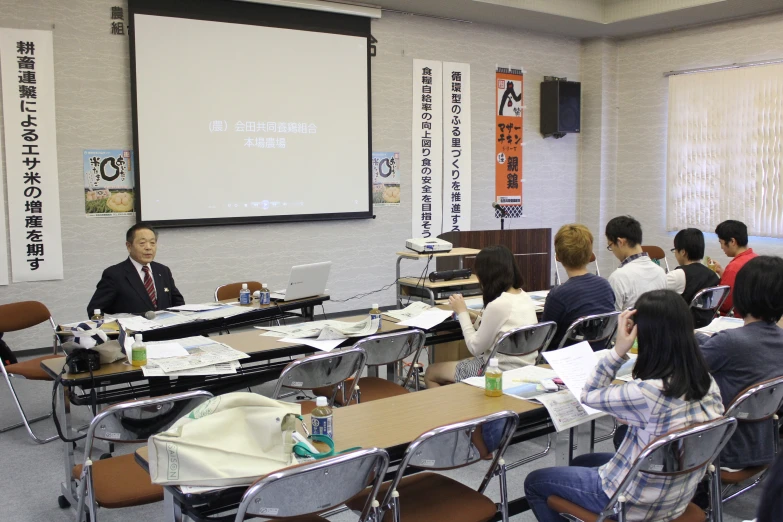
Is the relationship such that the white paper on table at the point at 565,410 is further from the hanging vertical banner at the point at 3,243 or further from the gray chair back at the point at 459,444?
the hanging vertical banner at the point at 3,243

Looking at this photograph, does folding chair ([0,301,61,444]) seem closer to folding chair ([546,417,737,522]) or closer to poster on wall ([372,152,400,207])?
folding chair ([546,417,737,522])

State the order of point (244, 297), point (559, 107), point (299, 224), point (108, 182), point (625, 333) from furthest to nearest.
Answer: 1. point (559, 107)
2. point (299, 224)
3. point (108, 182)
4. point (244, 297)
5. point (625, 333)

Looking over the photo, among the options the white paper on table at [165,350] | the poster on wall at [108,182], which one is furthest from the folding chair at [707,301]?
the poster on wall at [108,182]

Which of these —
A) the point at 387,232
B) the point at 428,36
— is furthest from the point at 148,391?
the point at 428,36

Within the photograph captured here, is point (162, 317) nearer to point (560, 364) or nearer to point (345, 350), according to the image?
point (345, 350)

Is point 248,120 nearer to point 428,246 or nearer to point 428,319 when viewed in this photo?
point 428,246

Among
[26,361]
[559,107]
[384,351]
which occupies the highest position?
[559,107]

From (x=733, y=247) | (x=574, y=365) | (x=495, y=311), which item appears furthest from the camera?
(x=733, y=247)

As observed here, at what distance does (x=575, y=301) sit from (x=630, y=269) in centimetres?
92

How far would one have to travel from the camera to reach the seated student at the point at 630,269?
14.6ft

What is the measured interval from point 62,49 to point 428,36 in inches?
152

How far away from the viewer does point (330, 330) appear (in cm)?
375

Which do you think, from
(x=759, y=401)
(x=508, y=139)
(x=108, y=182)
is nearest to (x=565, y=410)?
(x=759, y=401)

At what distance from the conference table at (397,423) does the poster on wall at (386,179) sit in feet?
16.5
